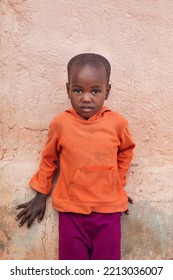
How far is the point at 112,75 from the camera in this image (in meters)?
2.40

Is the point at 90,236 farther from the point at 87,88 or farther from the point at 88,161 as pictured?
the point at 87,88

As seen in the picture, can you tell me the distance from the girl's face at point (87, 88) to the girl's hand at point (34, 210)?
0.54 meters

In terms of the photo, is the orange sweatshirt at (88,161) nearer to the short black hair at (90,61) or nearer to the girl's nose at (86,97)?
the girl's nose at (86,97)

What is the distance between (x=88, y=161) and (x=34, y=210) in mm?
448

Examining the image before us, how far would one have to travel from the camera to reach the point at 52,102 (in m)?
2.40

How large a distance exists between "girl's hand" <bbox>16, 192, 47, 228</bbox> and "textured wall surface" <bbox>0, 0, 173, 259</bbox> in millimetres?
119

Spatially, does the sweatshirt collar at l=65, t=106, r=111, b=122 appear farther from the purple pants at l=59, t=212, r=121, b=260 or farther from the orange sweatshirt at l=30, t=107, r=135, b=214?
the purple pants at l=59, t=212, r=121, b=260

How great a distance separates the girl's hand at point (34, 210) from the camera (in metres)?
2.30

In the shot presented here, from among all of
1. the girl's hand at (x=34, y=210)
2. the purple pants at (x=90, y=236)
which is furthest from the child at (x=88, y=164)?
the girl's hand at (x=34, y=210)

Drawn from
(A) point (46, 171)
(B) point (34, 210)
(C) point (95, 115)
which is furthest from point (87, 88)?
(B) point (34, 210)

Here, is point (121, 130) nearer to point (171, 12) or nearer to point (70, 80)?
point (70, 80)

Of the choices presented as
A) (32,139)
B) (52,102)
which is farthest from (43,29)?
(32,139)

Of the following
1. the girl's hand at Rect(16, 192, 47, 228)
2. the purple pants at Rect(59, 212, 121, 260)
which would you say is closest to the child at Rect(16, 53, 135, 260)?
the purple pants at Rect(59, 212, 121, 260)

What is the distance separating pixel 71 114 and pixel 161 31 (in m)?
0.73
